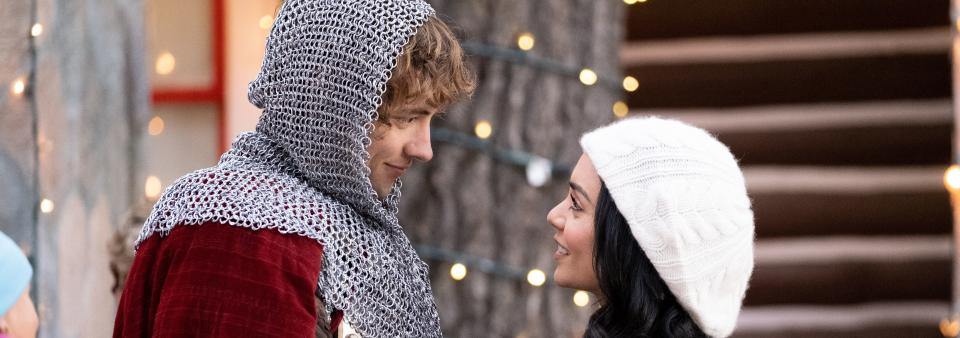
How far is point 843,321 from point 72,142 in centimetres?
412

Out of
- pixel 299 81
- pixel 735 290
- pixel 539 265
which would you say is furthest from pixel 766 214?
pixel 299 81

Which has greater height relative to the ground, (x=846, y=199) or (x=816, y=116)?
(x=816, y=116)

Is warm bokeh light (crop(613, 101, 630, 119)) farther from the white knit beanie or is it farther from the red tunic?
the red tunic

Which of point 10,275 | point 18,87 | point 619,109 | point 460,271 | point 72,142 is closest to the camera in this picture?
point 10,275

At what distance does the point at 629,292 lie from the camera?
108 inches

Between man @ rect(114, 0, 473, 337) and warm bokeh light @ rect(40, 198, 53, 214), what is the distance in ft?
4.40

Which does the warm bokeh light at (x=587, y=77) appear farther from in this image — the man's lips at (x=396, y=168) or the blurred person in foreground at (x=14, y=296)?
the blurred person in foreground at (x=14, y=296)

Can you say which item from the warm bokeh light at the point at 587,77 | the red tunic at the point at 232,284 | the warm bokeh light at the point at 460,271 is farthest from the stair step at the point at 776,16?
the red tunic at the point at 232,284

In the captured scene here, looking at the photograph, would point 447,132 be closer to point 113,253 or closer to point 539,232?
point 539,232

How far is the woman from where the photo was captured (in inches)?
105

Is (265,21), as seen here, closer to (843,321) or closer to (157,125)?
(157,125)

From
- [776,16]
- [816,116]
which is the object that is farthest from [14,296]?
[816,116]

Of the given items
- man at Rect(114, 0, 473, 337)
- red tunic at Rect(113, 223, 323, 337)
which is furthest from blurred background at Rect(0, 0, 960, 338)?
red tunic at Rect(113, 223, 323, 337)

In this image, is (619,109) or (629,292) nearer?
(629,292)
